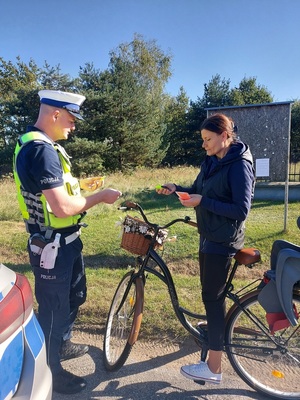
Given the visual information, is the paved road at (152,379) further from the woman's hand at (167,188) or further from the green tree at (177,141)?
the green tree at (177,141)

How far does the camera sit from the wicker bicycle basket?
2523 mm

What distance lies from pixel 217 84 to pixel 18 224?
92.5 feet

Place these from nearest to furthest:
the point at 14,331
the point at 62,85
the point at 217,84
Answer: the point at 14,331 < the point at 62,85 < the point at 217,84

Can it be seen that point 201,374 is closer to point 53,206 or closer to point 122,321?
point 122,321

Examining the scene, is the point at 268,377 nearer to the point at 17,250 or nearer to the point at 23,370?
the point at 23,370

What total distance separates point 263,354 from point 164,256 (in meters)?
2.94

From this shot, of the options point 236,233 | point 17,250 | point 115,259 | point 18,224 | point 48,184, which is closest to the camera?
point 48,184

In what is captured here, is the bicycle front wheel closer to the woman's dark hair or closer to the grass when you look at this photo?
the grass

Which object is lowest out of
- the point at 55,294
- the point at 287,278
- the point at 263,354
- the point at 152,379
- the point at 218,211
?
the point at 152,379

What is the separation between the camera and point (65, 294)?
8.07 ft

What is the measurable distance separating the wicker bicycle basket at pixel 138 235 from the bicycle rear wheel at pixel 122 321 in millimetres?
297

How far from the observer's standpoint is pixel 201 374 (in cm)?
236

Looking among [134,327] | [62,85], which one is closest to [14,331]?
[134,327]

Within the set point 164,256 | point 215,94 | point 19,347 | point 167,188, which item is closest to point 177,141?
point 215,94
